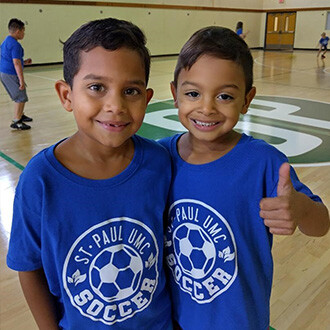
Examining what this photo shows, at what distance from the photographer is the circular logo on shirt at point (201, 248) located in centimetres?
100

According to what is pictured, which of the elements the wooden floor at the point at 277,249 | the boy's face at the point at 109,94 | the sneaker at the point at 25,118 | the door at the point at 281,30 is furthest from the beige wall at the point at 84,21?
the boy's face at the point at 109,94

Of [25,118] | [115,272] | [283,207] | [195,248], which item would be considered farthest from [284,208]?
[25,118]

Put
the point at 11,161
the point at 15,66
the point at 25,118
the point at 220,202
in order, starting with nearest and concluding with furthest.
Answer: the point at 220,202, the point at 11,161, the point at 15,66, the point at 25,118

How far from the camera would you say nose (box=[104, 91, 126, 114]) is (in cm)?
86

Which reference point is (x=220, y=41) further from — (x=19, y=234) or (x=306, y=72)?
(x=306, y=72)

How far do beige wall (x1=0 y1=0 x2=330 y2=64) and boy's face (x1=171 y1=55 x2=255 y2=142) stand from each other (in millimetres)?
6917

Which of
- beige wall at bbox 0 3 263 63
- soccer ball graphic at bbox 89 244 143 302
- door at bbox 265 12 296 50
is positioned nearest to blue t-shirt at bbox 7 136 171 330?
soccer ball graphic at bbox 89 244 143 302

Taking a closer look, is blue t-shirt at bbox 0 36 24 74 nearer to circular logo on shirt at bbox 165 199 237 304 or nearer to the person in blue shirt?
the person in blue shirt

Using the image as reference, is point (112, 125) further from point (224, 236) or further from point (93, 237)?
point (224, 236)

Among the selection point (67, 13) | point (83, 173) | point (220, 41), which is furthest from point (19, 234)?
point (67, 13)

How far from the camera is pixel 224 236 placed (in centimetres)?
100

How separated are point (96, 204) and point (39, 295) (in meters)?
0.30

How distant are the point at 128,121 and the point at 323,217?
0.59 m

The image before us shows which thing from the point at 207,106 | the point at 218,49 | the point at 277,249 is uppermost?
the point at 218,49
